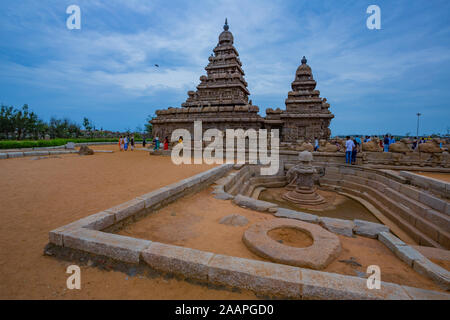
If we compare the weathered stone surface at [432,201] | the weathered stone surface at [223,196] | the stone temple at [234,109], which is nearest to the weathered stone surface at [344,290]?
the weathered stone surface at [223,196]

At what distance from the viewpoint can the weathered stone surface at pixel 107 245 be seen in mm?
2341

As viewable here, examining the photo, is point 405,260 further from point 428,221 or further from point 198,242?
point 428,221

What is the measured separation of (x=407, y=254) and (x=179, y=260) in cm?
307

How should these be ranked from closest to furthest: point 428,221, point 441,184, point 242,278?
point 242,278 → point 428,221 → point 441,184

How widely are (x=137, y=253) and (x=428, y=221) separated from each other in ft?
22.4

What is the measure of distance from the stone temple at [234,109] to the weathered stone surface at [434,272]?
47.8 feet

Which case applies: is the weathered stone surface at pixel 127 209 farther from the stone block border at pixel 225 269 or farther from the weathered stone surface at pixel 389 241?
the weathered stone surface at pixel 389 241

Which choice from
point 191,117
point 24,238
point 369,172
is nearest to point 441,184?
point 369,172

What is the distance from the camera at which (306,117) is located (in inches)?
722

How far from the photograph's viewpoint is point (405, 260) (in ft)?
8.92

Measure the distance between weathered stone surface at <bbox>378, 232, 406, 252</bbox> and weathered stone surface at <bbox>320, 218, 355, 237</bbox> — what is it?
444 millimetres

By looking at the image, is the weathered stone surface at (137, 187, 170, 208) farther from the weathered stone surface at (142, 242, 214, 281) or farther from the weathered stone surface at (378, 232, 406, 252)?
the weathered stone surface at (378, 232, 406, 252)
